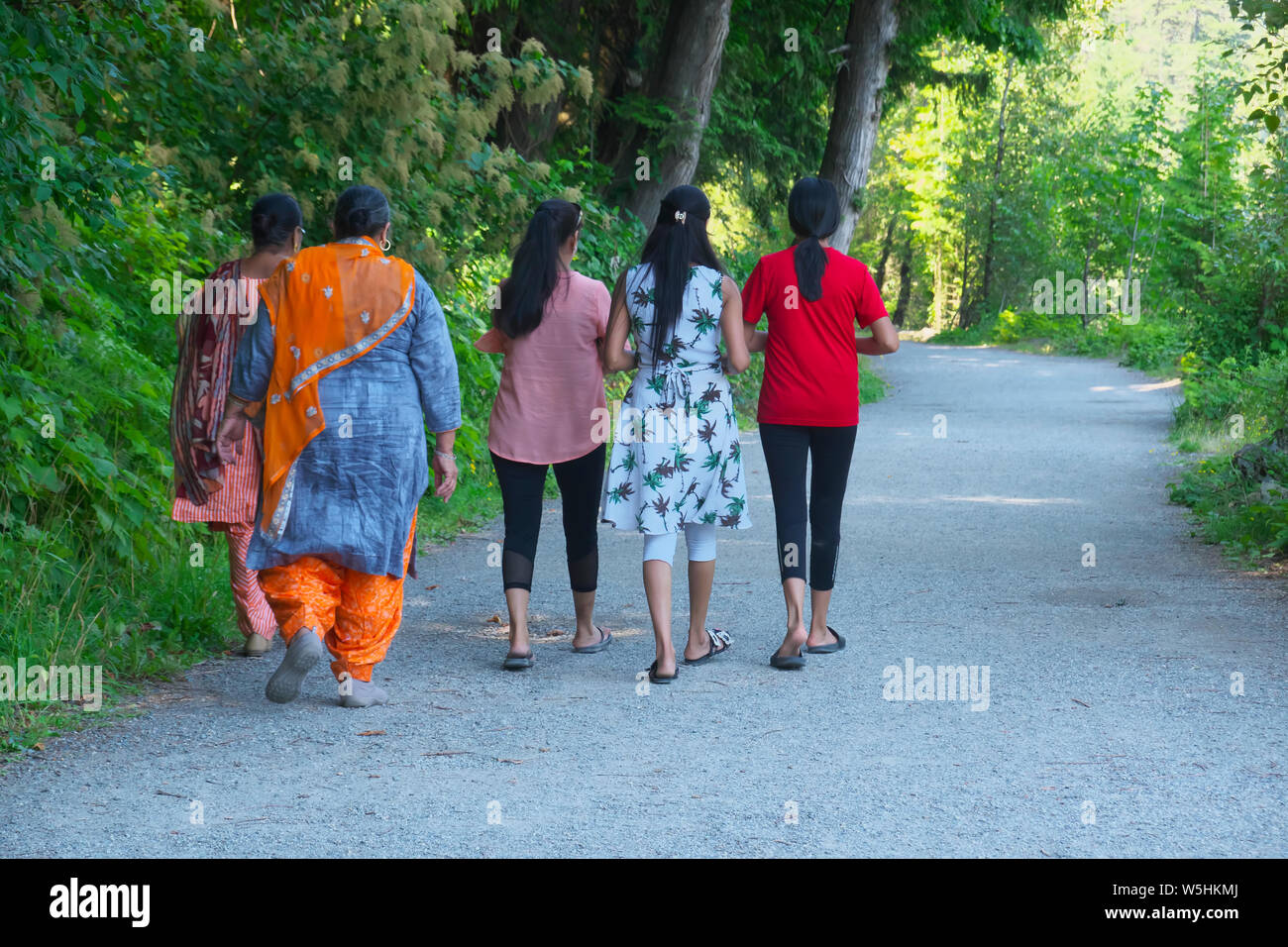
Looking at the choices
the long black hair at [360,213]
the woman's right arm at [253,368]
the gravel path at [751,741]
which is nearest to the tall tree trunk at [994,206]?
the gravel path at [751,741]

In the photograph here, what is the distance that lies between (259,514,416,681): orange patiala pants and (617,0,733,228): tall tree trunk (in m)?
10.8

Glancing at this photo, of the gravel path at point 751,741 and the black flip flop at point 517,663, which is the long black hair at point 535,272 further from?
the gravel path at point 751,741

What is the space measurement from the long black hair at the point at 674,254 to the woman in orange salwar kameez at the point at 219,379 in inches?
62.0

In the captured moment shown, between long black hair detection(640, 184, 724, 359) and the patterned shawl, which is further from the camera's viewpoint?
the patterned shawl

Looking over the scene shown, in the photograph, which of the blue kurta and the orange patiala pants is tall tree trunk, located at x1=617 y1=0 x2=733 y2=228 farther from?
the orange patiala pants

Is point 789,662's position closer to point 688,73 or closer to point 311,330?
point 311,330

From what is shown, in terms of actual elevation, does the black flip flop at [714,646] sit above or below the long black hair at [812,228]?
below

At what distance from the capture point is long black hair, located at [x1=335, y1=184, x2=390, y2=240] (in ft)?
17.6

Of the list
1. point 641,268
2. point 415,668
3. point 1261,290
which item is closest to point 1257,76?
point 641,268

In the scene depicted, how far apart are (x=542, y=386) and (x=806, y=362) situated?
1.20 m

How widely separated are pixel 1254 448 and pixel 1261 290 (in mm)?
9269

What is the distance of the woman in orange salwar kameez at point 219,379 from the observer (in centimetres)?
584

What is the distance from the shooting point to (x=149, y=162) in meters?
8.00

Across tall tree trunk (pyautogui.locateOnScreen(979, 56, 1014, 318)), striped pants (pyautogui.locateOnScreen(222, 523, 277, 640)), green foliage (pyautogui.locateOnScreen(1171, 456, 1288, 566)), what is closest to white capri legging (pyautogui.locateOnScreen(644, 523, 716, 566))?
striped pants (pyautogui.locateOnScreen(222, 523, 277, 640))
